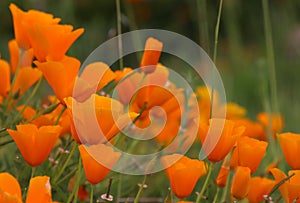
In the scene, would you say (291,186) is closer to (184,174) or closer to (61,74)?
(184,174)

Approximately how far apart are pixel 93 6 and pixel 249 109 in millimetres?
2021

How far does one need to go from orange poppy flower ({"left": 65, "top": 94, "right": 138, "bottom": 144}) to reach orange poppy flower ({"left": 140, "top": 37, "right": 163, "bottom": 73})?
0.22 metres

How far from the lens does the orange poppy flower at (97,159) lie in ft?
2.95

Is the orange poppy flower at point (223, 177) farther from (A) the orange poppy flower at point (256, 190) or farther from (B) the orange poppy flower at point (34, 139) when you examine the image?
(B) the orange poppy flower at point (34, 139)

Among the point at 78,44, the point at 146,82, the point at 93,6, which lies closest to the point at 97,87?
the point at 146,82

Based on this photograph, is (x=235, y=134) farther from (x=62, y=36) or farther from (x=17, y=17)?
(x=17, y=17)

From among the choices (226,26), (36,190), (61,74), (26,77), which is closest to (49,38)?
(61,74)

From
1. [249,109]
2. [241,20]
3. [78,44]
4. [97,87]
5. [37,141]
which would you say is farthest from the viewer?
[241,20]

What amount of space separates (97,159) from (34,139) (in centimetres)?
11

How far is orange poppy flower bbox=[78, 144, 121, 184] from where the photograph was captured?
90 centimetres

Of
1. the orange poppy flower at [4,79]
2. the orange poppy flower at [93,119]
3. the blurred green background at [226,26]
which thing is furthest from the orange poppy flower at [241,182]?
the blurred green background at [226,26]

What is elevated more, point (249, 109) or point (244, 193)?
point (244, 193)

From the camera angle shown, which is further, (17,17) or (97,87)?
(17,17)

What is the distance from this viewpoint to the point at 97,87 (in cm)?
107
